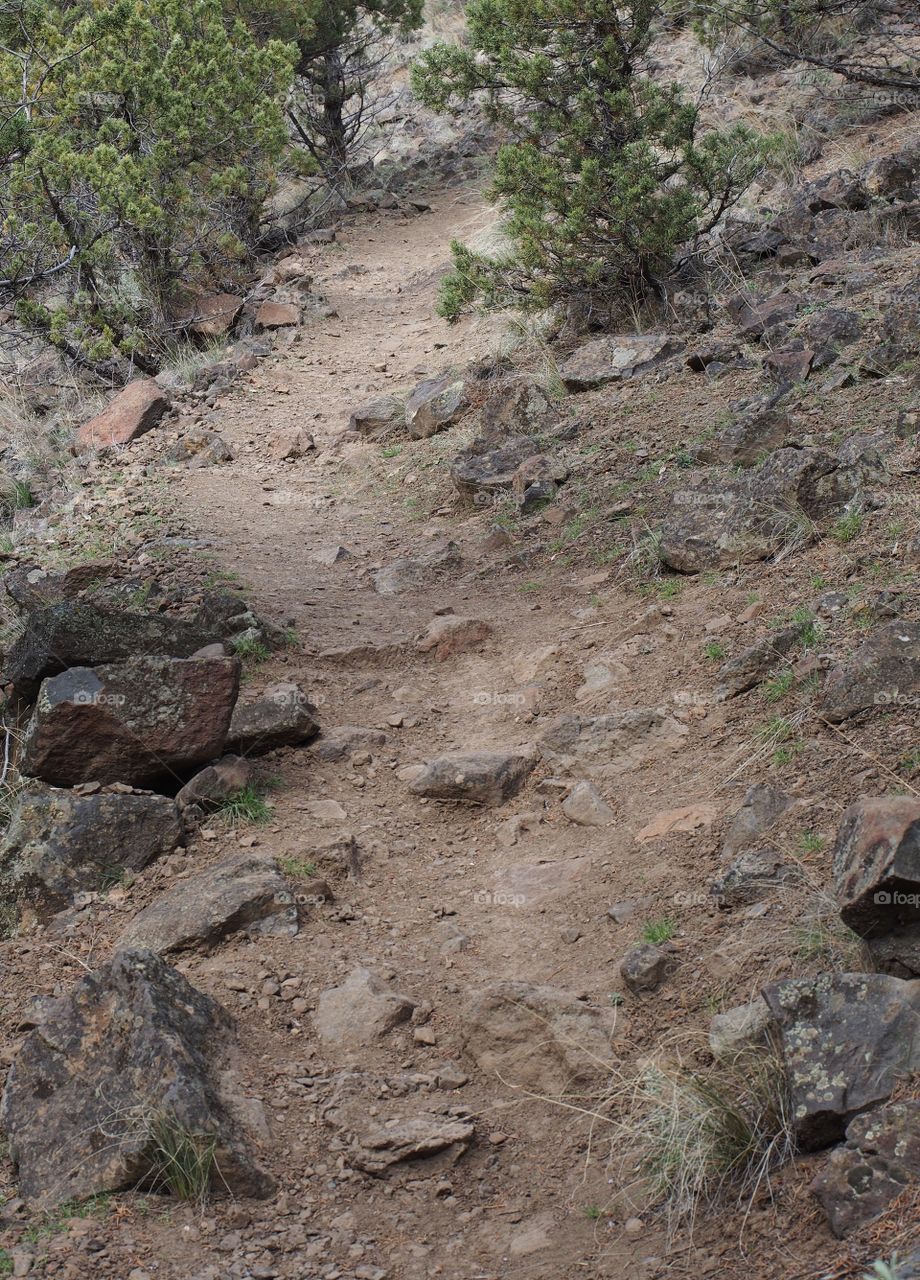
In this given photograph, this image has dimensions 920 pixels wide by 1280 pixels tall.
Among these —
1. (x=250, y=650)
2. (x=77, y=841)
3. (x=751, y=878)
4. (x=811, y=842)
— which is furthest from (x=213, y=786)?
(x=811, y=842)

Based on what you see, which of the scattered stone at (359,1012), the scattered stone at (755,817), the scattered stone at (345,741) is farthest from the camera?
the scattered stone at (345,741)

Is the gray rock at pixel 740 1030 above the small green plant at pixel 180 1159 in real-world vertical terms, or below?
below

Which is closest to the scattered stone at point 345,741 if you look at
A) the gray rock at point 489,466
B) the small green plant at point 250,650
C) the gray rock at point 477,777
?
the gray rock at point 477,777

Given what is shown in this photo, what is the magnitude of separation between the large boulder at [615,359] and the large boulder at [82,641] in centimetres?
420

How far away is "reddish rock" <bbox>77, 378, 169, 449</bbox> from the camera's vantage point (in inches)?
401

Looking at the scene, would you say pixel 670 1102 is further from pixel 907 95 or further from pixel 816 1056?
pixel 907 95

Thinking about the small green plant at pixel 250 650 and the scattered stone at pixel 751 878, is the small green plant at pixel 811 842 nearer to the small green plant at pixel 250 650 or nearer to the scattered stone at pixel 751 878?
the scattered stone at pixel 751 878

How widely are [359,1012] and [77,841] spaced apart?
4.53 feet

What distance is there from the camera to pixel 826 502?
5453mm

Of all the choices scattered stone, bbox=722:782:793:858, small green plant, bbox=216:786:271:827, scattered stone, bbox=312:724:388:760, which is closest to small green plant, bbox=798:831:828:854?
scattered stone, bbox=722:782:793:858

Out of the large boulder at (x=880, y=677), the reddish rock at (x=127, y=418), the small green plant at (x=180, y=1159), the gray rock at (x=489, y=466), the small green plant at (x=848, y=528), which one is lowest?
the gray rock at (x=489, y=466)

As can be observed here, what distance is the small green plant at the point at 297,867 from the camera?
13.7 ft

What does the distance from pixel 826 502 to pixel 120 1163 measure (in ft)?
13.3

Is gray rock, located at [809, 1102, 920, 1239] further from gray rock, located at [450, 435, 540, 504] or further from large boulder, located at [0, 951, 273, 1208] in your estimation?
gray rock, located at [450, 435, 540, 504]
